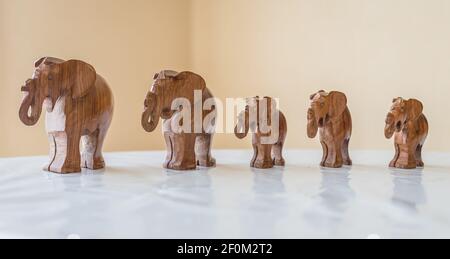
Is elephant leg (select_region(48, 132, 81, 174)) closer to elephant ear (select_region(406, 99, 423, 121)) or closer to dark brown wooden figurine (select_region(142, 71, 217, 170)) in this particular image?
dark brown wooden figurine (select_region(142, 71, 217, 170))

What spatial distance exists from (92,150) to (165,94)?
20 cm

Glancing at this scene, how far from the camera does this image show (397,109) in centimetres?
84

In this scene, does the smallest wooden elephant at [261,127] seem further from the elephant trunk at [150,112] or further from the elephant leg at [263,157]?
the elephant trunk at [150,112]

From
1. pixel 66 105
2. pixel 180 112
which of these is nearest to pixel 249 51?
pixel 180 112

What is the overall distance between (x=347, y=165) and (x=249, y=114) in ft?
0.90

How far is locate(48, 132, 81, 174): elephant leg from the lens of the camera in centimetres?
72

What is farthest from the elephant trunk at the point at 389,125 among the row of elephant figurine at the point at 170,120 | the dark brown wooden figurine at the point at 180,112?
the dark brown wooden figurine at the point at 180,112

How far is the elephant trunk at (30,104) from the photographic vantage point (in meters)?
0.67

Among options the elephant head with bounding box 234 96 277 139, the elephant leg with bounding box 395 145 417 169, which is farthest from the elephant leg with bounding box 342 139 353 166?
the elephant head with bounding box 234 96 277 139

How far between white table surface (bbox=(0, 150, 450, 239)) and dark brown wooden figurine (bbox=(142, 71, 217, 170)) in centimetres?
5

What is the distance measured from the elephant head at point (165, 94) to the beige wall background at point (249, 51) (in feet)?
3.38

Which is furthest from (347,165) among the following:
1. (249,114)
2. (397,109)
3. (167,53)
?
(167,53)

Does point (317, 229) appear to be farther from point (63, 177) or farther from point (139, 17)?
point (139, 17)

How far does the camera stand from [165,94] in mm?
758
